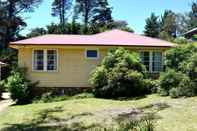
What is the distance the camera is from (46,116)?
58.8 feet

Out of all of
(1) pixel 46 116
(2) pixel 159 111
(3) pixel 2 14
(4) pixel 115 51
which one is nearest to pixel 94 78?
(4) pixel 115 51

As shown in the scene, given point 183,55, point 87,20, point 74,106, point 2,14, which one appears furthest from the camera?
point 87,20

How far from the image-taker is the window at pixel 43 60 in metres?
26.4

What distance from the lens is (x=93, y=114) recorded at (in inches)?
675

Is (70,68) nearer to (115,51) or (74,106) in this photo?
(115,51)

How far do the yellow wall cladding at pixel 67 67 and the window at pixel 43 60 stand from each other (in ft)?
0.85

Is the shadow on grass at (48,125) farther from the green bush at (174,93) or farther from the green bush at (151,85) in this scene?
the green bush at (151,85)

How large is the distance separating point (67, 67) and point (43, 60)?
1.54 meters

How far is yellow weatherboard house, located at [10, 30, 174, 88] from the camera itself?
26.4 meters

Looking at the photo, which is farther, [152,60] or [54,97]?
[152,60]

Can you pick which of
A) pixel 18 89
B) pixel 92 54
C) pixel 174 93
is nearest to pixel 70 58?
pixel 92 54

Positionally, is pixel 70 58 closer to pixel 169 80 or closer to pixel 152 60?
pixel 152 60

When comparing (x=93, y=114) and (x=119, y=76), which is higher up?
(x=119, y=76)

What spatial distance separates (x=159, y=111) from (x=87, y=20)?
55.5 metres
